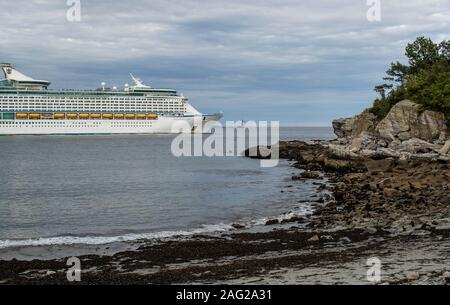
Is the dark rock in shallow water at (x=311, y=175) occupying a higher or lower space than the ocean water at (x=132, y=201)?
higher

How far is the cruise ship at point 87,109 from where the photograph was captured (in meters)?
117

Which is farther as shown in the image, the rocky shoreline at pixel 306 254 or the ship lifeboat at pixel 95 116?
the ship lifeboat at pixel 95 116

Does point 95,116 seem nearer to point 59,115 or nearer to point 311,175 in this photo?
point 59,115

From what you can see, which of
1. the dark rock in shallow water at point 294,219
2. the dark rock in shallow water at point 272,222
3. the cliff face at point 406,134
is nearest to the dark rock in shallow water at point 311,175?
the cliff face at point 406,134

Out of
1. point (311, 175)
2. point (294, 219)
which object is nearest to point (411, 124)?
point (311, 175)

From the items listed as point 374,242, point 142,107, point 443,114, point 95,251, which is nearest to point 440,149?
point 443,114

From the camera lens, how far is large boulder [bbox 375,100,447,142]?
4578cm

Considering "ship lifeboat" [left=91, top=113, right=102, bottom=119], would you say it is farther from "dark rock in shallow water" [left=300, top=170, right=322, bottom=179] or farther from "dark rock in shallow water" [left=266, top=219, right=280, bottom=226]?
"dark rock in shallow water" [left=266, top=219, right=280, bottom=226]

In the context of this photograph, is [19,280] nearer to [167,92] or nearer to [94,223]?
[94,223]

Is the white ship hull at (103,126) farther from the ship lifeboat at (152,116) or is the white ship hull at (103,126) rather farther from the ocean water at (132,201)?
the ocean water at (132,201)

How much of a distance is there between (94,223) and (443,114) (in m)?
36.1

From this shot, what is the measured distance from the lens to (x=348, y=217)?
2002cm

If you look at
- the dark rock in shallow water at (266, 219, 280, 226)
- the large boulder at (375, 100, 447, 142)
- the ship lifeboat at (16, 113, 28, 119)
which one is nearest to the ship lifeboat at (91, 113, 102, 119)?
the ship lifeboat at (16, 113, 28, 119)
